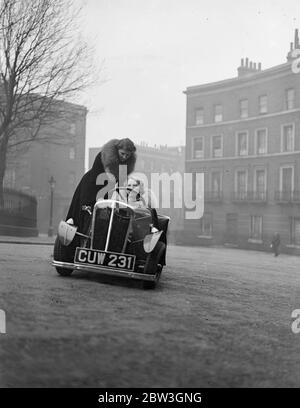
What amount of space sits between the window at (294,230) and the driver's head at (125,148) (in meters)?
15.4

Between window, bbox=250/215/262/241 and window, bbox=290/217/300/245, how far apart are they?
1320mm

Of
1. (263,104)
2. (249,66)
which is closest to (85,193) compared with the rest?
(249,66)

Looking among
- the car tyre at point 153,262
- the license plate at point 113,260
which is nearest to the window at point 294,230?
the car tyre at point 153,262

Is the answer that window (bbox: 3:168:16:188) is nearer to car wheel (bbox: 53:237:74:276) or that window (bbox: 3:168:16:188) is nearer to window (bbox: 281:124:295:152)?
car wheel (bbox: 53:237:74:276)

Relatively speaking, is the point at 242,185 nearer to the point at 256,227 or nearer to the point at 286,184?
the point at 286,184

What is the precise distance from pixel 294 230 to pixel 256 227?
241 cm

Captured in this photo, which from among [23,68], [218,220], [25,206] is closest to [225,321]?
[23,68]

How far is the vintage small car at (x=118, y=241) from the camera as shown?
5082 mm

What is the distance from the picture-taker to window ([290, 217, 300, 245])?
19.7 m

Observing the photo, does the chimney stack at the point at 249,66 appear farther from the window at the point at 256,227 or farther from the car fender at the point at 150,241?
the window at the point at 256,227

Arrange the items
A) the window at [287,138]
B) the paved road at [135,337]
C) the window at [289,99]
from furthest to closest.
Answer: the window at [287,138]
the window at [289,99]
the paved road at [135,337]

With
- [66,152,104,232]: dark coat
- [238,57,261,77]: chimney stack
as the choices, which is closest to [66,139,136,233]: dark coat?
[66,152,104,232]: dark coat

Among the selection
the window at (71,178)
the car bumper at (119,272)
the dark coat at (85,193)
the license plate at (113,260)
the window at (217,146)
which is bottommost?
the car bumper at (119,272)

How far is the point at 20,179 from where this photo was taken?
15.4 m
